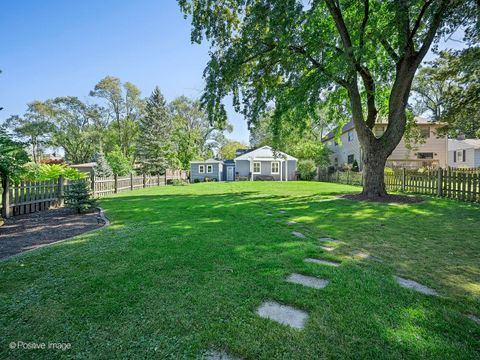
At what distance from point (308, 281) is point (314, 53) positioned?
9.24 m

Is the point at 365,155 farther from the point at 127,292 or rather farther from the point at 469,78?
the point at 127,292

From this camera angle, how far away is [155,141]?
2941 cm

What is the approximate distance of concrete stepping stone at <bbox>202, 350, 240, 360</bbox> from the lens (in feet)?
5.49

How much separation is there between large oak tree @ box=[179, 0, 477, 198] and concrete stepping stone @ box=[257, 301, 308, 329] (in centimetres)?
778

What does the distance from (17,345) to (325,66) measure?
1090 cm

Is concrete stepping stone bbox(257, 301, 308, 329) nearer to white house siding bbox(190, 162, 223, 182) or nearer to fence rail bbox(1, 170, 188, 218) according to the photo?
fence rail bbox(1, 170, 188, 218)

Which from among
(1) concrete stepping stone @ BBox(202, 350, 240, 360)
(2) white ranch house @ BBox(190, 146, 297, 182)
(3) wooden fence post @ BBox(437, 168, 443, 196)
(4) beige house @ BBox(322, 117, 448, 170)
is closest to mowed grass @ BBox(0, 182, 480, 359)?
(1) concrete stepping stone @ BBox(202, 350, 240, 360)

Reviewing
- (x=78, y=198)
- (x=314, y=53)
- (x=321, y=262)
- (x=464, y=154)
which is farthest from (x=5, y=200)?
(x=464, y=154)

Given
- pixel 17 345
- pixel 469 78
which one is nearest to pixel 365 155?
pixel 469 78

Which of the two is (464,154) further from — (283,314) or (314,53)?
(283,314)

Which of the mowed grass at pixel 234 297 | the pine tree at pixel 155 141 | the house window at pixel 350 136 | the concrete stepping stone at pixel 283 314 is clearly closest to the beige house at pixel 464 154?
the house window at pixel 350 136

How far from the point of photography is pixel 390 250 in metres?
4.00

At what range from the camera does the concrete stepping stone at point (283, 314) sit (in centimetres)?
206

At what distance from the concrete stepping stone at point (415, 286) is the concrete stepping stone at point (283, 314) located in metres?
1.36
